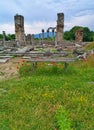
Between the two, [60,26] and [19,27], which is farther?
[60,26]

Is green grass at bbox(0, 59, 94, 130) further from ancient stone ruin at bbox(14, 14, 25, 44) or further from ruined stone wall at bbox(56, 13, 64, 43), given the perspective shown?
ruined stone wall at bbox(56, 13, 64, 43)

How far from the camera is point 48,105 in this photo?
491cm

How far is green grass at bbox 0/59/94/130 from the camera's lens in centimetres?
406

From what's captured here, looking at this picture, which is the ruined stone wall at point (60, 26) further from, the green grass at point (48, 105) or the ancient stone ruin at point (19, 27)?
the green grass at point (48, 105)

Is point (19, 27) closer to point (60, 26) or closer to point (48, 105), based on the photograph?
point (60, 26)

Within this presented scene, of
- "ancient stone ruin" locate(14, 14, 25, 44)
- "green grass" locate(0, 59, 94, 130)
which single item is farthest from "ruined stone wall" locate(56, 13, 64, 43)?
"green grass" locate(0, 59, 94, 130)

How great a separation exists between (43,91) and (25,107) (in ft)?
3.58

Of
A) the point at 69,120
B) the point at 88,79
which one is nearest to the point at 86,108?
the point at 69,120

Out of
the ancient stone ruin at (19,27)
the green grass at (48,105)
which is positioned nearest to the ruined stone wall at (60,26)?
the ancient stone ruin at (19,27)

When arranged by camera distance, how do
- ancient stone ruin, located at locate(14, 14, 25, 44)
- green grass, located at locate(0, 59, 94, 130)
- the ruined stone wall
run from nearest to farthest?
green grass, located at locate(0, 59, 94, 130), ancient stone ruin, located at locate(14, 14, 25, 44), the ruined stone wall

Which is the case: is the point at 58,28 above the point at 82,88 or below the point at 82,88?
above

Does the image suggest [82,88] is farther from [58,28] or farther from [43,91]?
[58,28]

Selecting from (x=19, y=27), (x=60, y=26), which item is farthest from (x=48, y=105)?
(x=60, y=26)

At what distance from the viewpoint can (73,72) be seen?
8.41 meters
